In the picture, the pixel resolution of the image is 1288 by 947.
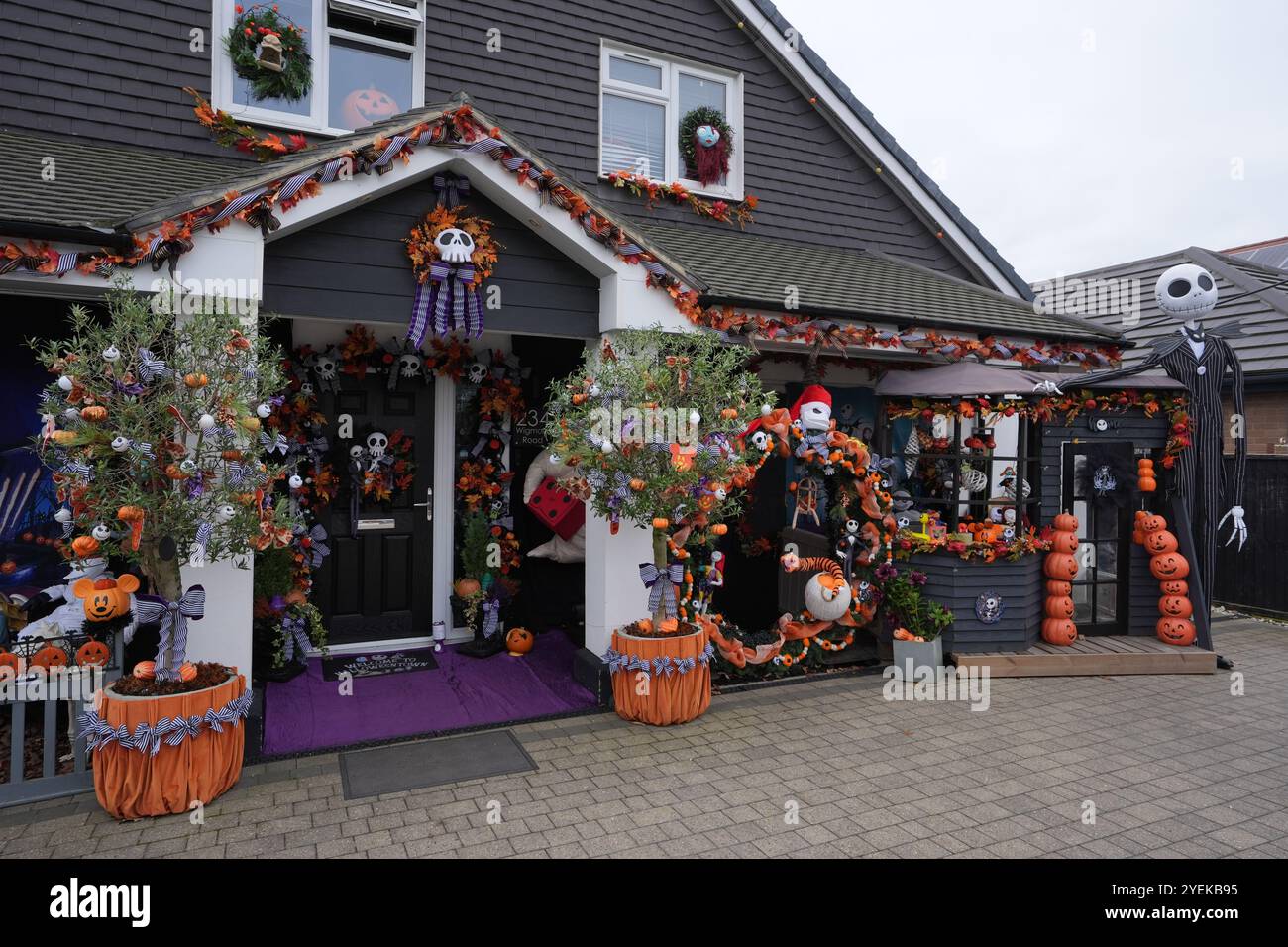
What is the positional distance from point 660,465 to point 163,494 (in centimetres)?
285

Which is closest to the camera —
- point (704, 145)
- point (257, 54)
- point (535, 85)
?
point (257, 54)

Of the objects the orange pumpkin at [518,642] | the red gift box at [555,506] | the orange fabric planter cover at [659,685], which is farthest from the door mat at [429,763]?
the red gift box at [555,506]

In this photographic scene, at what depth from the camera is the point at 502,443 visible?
285 inches

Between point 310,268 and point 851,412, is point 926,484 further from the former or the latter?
point 310,268

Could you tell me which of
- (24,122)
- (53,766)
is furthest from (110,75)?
(53,766)

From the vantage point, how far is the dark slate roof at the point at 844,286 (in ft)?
22.4

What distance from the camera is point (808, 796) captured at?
441 centimetres

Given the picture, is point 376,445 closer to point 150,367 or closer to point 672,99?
point 150,367

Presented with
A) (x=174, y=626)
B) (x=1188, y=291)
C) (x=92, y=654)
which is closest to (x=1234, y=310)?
(x=1188, y=291)

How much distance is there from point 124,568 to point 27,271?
6.75ft

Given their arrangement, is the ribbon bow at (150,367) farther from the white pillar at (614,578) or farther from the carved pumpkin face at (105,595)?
the white pillar at (614,578)

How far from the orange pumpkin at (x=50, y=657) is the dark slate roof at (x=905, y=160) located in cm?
908

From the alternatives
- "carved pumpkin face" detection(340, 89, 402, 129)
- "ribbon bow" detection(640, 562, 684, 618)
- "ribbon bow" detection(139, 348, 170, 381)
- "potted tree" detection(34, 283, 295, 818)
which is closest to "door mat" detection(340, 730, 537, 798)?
"potted tree" detection(34, 283, 295, 818)

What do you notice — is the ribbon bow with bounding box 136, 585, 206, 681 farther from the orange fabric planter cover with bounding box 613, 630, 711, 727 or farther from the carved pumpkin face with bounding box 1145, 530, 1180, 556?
the carved pumpkin face with bounding box 1145, 530, 1180, 556
